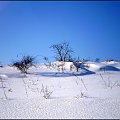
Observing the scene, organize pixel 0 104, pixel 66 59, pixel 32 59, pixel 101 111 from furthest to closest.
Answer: pixel 66 59 → pixel 32 59 → pixel 0 104 → pixel 101 111

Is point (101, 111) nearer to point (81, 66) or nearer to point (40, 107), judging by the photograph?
point (40, 107)

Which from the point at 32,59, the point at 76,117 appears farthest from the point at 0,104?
the point at 32,59

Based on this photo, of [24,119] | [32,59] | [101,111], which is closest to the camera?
[24,119]

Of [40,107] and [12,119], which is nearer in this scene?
[12,119]

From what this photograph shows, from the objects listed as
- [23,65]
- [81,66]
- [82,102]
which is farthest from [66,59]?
[82,102]

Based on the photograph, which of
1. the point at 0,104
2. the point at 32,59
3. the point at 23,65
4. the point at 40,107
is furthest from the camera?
the point at 32,59

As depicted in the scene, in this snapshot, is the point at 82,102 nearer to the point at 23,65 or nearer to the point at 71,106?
the point at 71,106

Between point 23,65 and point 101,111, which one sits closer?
point 101,111

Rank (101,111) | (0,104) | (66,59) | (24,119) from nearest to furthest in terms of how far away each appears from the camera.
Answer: (24,119) → (101,111) → (0,104) → (66,59)

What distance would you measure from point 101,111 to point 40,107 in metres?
0.55

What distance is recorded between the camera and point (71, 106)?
2.03 metres

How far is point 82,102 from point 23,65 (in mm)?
8753

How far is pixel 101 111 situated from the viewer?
1816mm

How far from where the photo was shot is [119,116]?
1650mm
